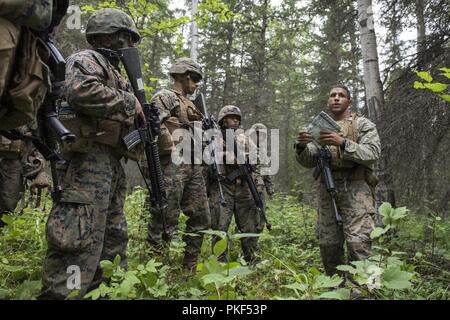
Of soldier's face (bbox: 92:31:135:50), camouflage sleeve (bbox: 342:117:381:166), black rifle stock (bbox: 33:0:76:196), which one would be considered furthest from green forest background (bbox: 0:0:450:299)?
soldier's face (bbox: 92:31:135:50)

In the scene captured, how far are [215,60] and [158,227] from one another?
13.9 metres

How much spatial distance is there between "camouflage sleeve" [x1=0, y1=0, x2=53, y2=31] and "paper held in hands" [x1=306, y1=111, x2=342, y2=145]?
Answer: 126 inches

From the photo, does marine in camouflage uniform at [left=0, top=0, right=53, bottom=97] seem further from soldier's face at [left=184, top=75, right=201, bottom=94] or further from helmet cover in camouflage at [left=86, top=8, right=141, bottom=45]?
soldier's face at [left=184, top=75, right=201, bottom=94]

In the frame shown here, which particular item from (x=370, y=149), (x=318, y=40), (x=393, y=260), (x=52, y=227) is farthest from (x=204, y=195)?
(x=318, y=40)

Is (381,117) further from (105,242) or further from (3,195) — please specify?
(3,195)

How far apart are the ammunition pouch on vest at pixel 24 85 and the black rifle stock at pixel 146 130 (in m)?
1.16

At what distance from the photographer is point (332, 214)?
14.6ft

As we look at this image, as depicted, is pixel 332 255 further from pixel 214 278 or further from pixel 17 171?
pixel 17 171

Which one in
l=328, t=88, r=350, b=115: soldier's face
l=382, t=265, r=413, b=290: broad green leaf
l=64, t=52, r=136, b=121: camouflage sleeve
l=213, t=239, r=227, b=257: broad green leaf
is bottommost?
l=382, t=265, r=413, b=290: broad green leaf

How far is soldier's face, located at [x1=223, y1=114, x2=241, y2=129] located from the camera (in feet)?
23.8

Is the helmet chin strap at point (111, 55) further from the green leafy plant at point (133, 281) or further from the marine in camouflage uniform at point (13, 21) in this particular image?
the green leafy plant at point (133, 281)

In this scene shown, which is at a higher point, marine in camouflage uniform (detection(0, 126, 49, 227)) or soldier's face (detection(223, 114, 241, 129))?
soldier's face (detection(223, 114, 241, 129))

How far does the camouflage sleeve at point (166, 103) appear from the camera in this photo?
16.6 ft

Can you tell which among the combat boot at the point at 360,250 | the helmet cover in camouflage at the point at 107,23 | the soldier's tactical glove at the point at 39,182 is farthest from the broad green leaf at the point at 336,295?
the soldier's tactical glove at the point at 39,182
